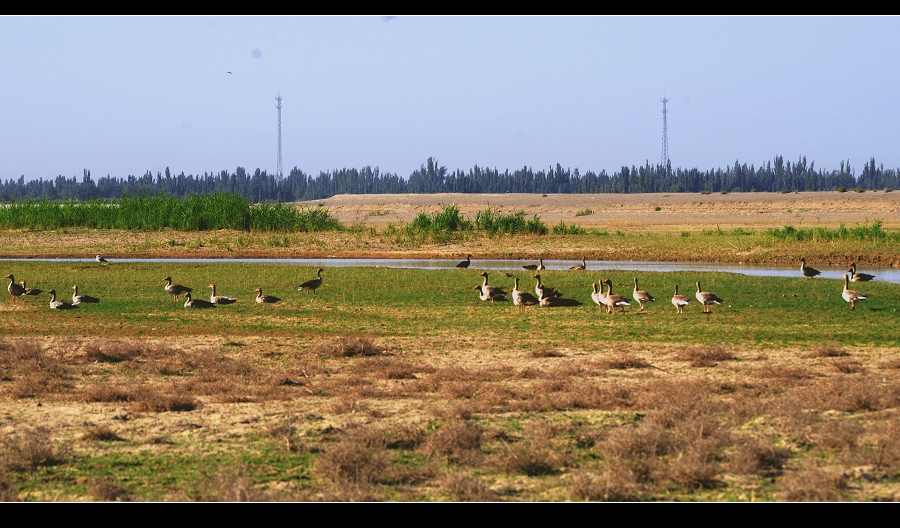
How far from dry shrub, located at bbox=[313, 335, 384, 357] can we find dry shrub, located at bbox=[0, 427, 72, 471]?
631 cm

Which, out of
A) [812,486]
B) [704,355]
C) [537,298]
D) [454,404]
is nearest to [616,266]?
[537,298]

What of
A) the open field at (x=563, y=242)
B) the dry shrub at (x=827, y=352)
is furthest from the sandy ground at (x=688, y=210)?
the dry shrub at (x=827, y=352)

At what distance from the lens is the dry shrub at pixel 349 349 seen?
52.0 ft

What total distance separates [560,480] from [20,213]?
56517mm

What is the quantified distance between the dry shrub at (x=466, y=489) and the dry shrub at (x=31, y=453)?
152 inches

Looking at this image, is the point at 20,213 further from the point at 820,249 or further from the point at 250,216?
the point at 820,249

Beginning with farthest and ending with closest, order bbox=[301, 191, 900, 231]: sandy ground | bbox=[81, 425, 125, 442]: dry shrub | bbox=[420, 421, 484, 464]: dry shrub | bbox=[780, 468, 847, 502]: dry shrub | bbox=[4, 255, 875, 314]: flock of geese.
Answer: bbox=[301, 191, 900, 231]: sandy ground → bbox=[4, 255, 875, 314]: flock of geese → bbox=[81, 425, 125, 442]: dry shrub → bbox=[420, 421, 484, 464]: dry shrub → bbox=[780, 468, 847, 502]: dry shrub

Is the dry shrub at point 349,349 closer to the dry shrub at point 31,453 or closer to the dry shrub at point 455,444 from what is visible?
the dry shrub at point 455,444

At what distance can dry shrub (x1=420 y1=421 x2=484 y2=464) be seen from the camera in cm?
943

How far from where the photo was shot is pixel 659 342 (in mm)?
17234

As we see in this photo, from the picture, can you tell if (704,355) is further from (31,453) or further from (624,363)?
(31,453)

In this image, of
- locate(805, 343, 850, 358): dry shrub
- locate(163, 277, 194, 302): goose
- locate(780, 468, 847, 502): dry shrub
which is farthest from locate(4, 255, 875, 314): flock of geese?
locate(780, 468, 847, 502): dry shrub

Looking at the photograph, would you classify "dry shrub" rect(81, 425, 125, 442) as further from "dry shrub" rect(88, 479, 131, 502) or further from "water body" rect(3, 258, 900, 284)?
"water body" rect(3, 258, 900, 284)

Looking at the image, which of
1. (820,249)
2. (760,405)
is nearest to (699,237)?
(820,249)
